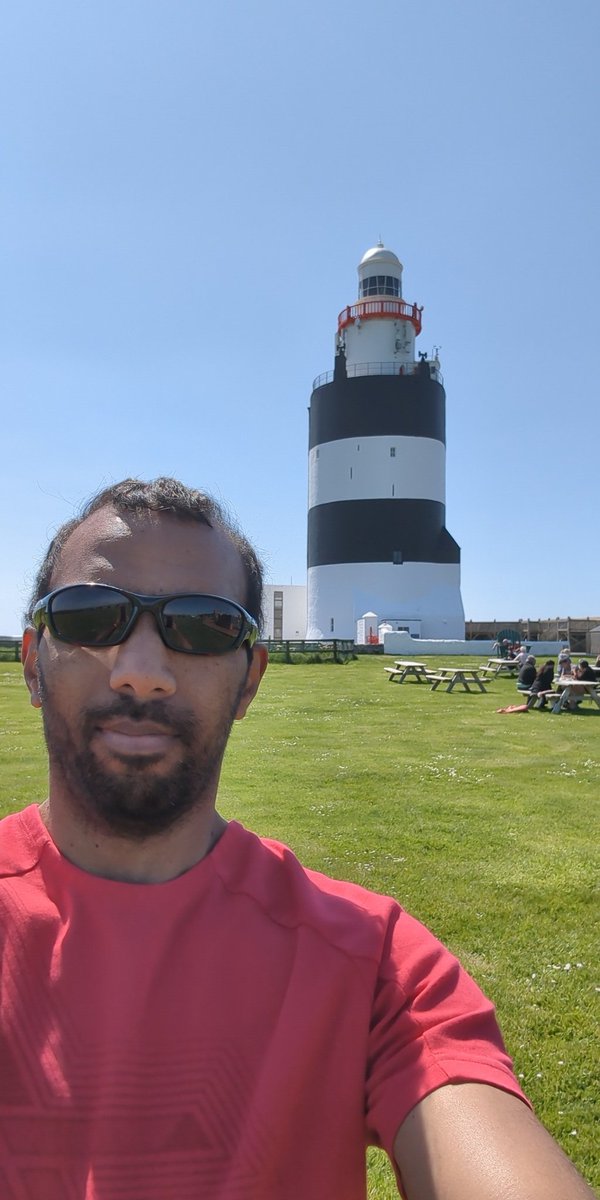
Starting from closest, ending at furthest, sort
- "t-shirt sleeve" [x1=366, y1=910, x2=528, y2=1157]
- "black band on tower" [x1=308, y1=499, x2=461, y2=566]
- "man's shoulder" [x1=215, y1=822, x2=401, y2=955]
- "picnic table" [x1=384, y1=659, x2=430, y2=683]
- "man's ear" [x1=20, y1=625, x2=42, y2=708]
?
"t-shirt sleeve" [x1=366, y1=910, x2=528, y2=1157], "man's shoulder" [x1=215, y1=822, x2=401, y2=955], "man's ear" [x1=20, y1=625, x2=42, y2=708], "picnic table" [x1=384, y1=659, x2=430, y2=683], "black band on tower" [x1=308, y1=499, x2=461, y2=566]

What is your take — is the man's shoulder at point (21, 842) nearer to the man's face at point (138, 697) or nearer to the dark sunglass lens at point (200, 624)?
the man's face at point (138, 697)

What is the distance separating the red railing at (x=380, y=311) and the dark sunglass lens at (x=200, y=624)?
4386 cm

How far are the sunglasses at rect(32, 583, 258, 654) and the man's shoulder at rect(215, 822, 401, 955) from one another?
54 cm

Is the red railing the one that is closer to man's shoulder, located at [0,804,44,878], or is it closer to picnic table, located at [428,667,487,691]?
picnic table, located at [428,667,487,691]

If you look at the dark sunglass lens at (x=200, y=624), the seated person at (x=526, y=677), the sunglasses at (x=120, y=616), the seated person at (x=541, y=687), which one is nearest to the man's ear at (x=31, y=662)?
the sunglasses at (x=120, y=616)

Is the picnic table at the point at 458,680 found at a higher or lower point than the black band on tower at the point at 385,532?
lower

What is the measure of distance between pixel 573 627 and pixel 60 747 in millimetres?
40240

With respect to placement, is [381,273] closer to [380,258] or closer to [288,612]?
[380,258]

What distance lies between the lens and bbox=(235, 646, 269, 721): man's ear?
2.14 m

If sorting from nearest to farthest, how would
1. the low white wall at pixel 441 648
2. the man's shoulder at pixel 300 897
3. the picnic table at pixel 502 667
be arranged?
the man's shoulder at pixel 300 897, the picnic table at pixel 502 667, the low white wall at pixel 441 648

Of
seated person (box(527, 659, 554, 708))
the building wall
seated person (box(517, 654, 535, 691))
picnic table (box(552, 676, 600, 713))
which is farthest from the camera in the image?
the building wall

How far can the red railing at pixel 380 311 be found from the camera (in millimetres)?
42531

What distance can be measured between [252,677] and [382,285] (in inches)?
1804

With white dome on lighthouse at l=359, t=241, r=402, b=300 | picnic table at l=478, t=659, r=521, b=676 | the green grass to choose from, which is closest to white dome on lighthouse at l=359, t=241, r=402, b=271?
white dome on lighthouse at l=359, t=241, r=402, b=300
